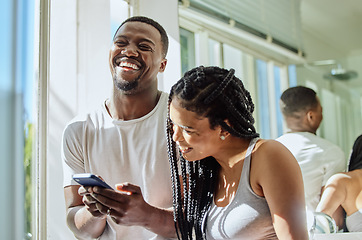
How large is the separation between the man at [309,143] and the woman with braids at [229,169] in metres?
0.29

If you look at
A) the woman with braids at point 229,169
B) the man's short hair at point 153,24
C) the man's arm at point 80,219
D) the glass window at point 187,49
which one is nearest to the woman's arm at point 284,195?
the woman with braids at point 229,169

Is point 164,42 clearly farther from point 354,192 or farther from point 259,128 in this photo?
point 354,192

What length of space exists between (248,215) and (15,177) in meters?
0.53

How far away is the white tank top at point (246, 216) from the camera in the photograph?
74cm

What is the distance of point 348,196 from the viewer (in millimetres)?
955

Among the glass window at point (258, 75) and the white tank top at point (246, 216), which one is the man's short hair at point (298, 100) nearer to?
the glass window at point (258, 75)

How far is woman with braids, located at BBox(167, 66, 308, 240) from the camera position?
693 millimetres

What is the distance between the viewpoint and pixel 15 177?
0.92 metres

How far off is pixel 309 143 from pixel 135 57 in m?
0.49

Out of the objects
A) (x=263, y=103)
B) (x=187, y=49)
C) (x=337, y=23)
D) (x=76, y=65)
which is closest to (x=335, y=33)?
(x=337, y=23)

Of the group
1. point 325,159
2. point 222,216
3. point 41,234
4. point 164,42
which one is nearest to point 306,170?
point 325,159

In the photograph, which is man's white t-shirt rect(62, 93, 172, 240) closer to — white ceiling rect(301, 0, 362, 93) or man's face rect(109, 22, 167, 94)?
man's face rect(109, 22, 167, 94)

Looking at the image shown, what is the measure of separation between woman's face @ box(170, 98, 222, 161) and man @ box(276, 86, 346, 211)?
1.11 ft

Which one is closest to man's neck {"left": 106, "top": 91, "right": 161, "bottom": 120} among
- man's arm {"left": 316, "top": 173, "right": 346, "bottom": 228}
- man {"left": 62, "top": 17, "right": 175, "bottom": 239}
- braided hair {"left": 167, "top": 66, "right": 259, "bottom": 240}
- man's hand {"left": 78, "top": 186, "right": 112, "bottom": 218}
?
man {"left": 62, "top": 17, "right": 175, "bottom": 239}
